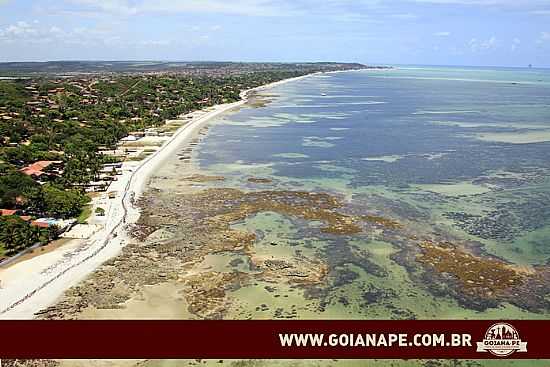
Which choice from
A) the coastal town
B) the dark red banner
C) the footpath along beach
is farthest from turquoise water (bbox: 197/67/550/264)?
the dark red banner

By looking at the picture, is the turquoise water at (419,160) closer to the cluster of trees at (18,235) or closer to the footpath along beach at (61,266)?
the footpath along beach at (61,266)

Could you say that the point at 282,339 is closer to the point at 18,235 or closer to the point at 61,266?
the point at 61,266

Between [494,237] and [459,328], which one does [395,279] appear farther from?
[459,328]

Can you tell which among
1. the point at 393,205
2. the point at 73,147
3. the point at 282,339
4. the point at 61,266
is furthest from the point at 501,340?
the point at 73,147

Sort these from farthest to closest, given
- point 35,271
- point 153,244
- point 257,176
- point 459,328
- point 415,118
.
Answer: point 415,118, point 257,176, point 153,244, point 35,271, point 459,328

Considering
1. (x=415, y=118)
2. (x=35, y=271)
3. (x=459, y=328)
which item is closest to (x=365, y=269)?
(x=35, y=271)

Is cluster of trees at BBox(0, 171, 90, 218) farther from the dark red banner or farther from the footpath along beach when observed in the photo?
the dark red banner
